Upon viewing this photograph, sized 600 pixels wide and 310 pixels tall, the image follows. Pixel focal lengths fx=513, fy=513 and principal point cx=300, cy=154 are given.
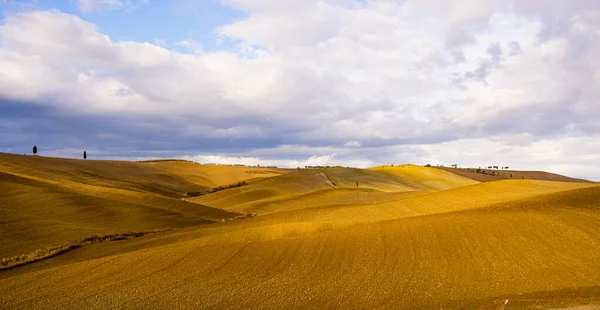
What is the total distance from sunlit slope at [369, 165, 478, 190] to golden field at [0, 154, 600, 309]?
148 feet

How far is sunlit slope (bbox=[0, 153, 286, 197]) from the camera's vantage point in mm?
60938

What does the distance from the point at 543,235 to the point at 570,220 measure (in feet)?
10.1

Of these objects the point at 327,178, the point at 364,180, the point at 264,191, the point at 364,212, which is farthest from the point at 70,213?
the point at 327,178

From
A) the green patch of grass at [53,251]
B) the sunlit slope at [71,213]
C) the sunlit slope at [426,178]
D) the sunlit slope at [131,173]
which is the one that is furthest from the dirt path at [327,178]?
the green patch of grass at [53,251]

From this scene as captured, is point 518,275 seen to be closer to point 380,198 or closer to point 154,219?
point 154,219

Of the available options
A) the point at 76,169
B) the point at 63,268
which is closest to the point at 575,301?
the point at 63,268

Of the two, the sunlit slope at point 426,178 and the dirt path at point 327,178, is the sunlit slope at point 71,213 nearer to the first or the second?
the dirt path at point 327,178

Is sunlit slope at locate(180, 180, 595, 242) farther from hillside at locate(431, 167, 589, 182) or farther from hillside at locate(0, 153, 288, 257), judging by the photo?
hillside at locate(431, 167, 589, 182)

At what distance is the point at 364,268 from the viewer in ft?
65.0

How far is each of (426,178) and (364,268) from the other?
2946 inches

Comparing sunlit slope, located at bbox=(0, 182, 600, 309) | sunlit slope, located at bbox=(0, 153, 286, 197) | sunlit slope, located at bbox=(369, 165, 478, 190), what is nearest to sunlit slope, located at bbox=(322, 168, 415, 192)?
sunlit slope, located at bbox=(369, 165, 478, 190)

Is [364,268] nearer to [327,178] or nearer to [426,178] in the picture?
[327,178]

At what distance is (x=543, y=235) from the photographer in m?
22.9

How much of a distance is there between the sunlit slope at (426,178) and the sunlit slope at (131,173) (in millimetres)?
27404
